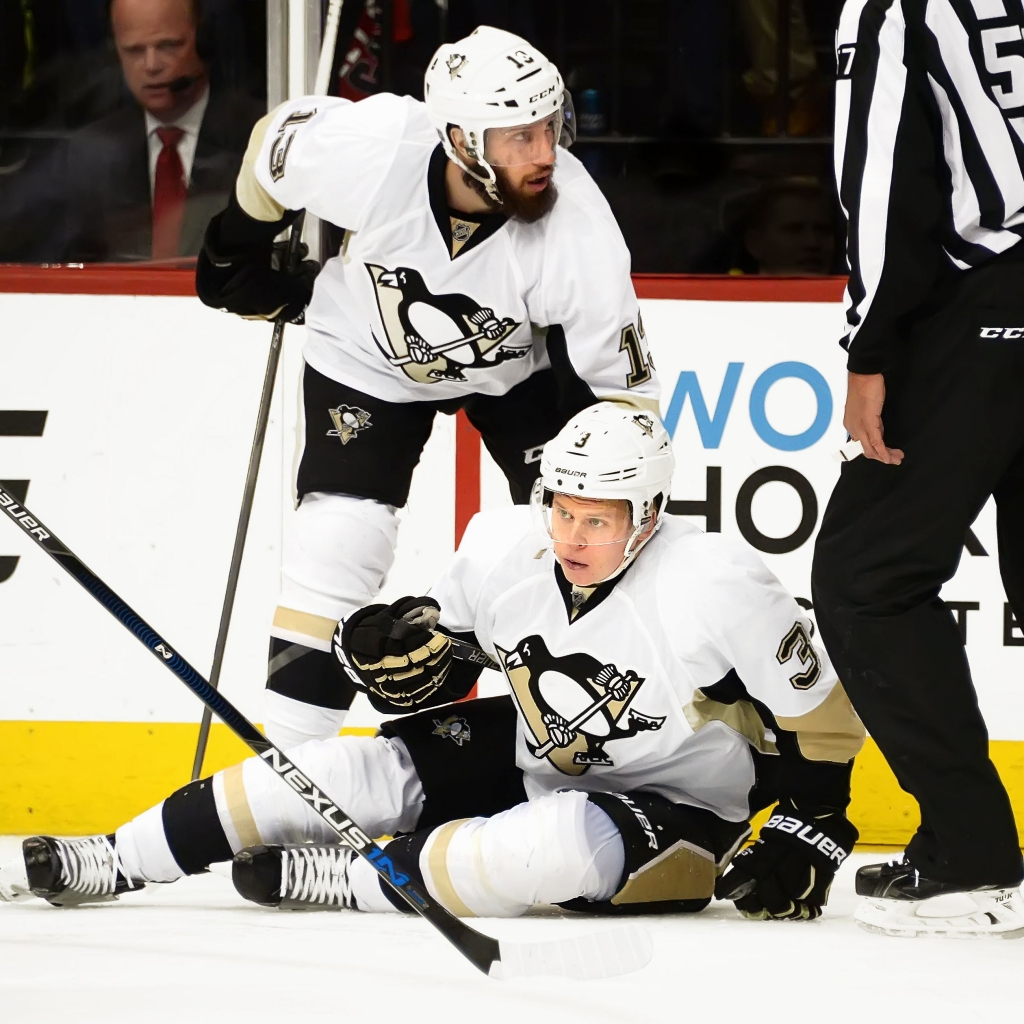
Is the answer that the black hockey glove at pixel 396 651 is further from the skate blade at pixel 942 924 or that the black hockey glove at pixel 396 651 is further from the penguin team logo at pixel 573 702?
the skate blade at pixel 942 924

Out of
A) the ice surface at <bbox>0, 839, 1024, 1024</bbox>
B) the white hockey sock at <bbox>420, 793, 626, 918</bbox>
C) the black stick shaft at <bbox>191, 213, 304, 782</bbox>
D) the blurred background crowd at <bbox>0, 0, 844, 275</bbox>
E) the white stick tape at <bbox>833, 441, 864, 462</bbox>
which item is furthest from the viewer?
the blurred background crowd at <bbox>0, 0, 844, 275</bbox>

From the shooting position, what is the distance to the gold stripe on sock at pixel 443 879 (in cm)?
229

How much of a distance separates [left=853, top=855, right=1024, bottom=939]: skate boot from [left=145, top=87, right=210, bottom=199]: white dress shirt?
2069 millimetres

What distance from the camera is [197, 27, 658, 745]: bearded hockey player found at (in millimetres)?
2564

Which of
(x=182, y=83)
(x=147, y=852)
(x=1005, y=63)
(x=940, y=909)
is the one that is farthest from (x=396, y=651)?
(x=182, y=83)

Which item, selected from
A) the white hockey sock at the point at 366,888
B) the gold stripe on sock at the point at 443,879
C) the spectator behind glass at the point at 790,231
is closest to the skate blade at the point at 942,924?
the gold stripe on sock at the point at 443,879

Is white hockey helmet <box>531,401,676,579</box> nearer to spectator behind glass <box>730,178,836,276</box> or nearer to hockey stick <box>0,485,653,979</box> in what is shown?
hockey stick <box>0,485,653,979</box>

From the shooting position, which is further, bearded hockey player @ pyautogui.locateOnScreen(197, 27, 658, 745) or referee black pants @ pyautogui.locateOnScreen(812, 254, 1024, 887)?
bearded hockey player @ pyautogui.locateOnScreen(197, 27, 658, 745)

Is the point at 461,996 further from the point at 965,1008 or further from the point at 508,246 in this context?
the point at 508,246

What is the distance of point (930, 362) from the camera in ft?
6.93

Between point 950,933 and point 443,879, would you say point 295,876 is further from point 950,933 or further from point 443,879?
point 950,933

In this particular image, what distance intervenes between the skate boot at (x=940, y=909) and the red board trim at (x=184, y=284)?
1390 millimetres

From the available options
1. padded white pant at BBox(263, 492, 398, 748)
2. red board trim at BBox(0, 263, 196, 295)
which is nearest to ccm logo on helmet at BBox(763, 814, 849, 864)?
padded white pant at BBox(263, 492, 398, 748)

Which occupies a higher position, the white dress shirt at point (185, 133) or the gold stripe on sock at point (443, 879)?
the white dress shirt at point (185, 133)
